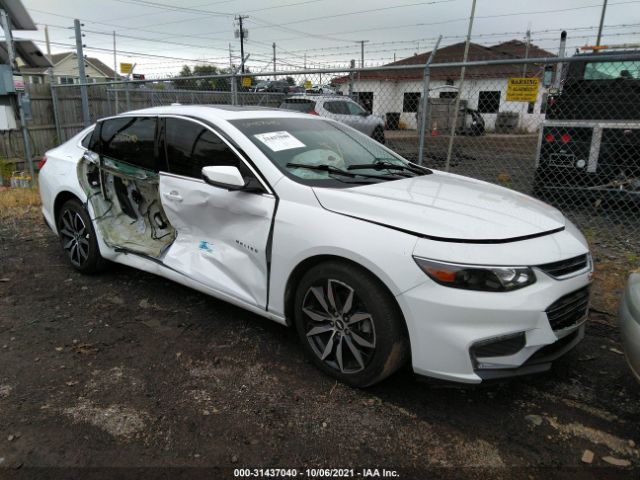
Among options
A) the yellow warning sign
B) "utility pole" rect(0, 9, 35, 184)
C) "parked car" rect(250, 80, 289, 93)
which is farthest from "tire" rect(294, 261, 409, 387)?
"parked car" rect(250, 80, 289, 93)

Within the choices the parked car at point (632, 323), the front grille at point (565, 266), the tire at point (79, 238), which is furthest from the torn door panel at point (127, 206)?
the parked car at point (632, 323)

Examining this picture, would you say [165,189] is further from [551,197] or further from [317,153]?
[551,197]

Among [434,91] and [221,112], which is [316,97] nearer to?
[434,91]

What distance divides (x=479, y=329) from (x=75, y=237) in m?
3.89

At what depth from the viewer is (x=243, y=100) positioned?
15438 millimetres

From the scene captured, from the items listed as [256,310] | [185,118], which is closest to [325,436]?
[256,310]

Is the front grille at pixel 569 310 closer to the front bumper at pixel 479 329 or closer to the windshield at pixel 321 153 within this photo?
the front bumper at pixel 479 329

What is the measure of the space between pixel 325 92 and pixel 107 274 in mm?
8061

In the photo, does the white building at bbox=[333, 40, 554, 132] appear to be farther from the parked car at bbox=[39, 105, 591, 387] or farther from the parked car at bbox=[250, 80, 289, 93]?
the parked car at bbox=[39, 105, 591, 387]

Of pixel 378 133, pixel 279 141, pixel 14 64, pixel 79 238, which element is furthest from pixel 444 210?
pixel 14 64

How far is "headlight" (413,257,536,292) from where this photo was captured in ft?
7.93

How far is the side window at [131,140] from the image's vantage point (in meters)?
3.96

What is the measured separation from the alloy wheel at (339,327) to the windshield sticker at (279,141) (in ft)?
3.54

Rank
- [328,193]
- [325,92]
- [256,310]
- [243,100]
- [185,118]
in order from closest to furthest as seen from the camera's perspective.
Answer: [328,193], [256,310], [185,118], [325,92], [243,100]
